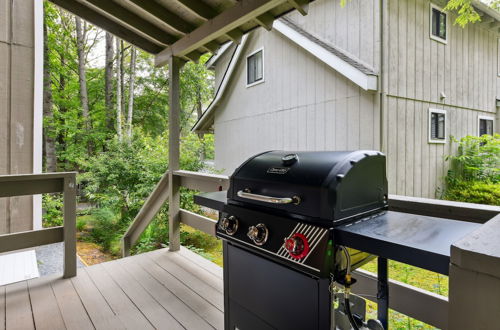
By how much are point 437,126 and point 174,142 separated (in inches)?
215

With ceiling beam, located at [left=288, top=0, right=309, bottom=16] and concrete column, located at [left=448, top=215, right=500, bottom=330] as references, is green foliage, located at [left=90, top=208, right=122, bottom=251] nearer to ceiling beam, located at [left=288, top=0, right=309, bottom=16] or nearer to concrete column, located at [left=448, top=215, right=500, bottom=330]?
ceiling beam, located at [left=288, top=0, right=309, bottom=16]

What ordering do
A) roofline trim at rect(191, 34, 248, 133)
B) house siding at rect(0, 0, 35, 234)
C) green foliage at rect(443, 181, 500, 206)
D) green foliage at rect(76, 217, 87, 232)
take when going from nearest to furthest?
house siding at rect(0, 0, 35, 234), green foliage at rect(443, 181, 500, 206), green foliage at rect(76, 217, 87, 232), roofline trim at rect(191, 34, 248, 133)

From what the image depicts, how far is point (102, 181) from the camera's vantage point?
6.37 meters

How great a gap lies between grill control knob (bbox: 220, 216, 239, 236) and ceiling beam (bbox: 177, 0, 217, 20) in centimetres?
196

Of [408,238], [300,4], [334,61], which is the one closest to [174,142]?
[300,4]

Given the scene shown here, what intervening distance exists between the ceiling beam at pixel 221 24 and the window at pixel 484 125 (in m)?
7.28

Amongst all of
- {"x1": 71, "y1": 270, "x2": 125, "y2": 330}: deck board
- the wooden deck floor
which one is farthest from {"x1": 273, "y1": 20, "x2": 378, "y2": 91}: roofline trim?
{"x1": 71, "y1": 270, "x2": 125, "y2": 330}: deck board

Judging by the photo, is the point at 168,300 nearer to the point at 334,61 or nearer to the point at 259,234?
the point at 259,234

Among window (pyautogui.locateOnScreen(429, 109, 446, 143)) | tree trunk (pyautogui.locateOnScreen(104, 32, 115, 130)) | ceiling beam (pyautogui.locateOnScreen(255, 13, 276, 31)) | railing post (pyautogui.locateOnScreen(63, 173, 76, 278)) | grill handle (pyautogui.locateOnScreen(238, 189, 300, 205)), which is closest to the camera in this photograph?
grill handle (pyautogui.locateOnScreen(238, 189, 300, 205))

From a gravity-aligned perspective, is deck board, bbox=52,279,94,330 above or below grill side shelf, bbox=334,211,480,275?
below

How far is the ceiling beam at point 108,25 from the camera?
2751 mm

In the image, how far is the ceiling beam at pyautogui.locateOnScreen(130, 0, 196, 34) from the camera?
8.54 ft

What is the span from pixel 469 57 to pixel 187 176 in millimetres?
7133

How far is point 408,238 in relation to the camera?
0.89 metres
